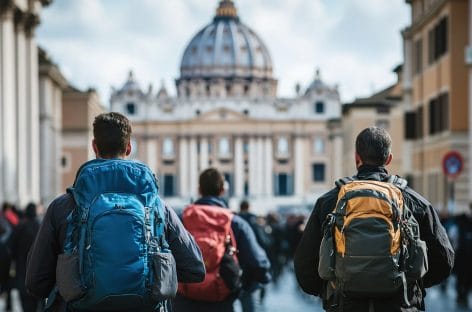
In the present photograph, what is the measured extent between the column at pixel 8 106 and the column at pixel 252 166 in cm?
13489

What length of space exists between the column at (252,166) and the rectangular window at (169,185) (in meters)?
10.0

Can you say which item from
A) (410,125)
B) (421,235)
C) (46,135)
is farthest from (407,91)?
(421,235)

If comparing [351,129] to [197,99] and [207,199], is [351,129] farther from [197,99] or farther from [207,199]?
A: [197,99]

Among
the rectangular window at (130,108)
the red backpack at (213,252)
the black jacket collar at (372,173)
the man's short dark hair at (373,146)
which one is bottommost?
the red backpack at (213,252)

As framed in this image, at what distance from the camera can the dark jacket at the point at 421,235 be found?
21.1 feet

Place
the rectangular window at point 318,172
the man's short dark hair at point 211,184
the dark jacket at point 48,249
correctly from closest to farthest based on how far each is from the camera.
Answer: the dark jacket at point 48,249 < the man's short dark hair at point 211,184 < the rectangular window at point 318,172

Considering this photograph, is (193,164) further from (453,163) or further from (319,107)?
(453,163)

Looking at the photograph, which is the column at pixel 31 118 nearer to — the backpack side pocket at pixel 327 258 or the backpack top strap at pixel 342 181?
the backpack top strap at pixel 342 181

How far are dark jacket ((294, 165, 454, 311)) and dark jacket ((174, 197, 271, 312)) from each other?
2002 mm

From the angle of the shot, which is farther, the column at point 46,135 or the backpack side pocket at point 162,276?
the column at point 46,135

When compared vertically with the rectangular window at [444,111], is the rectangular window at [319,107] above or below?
above

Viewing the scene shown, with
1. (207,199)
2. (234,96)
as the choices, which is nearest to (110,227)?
Result: (207,199)

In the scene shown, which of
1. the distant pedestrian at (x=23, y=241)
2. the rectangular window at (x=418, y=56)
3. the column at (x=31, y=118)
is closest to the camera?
the distant pedestrian at (x=23, y=241)

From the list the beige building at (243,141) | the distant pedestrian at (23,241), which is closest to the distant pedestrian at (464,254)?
the distant pedestrian at (23,241)
